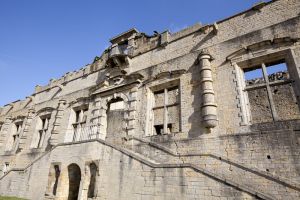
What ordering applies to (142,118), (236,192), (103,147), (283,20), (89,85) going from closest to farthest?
(236,192)
(283,20)
(103,147)
(142,118)
(89,85)

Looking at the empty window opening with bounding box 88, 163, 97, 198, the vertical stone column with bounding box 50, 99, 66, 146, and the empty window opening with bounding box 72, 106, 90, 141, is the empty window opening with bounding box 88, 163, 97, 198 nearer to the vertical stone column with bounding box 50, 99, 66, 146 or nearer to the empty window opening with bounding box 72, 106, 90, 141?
the empty window opening with bounding box 72, 106, 90, 141

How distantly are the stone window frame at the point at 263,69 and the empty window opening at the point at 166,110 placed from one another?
255 centimetres

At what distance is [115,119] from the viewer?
424 inches

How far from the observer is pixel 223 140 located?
7012 millimetres

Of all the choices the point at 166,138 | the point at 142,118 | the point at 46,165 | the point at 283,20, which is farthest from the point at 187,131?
the point at 46,165

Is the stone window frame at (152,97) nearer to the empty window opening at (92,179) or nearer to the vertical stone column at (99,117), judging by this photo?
the empty window opening at (92,179)

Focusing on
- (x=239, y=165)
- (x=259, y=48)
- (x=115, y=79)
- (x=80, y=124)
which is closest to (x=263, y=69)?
(x=259, y=48)

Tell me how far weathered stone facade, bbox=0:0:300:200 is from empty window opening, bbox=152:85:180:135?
48mm

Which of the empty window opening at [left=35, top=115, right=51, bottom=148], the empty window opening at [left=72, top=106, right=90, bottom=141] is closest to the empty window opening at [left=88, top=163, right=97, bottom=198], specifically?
the empty window opening at [left=72, top=106, right=90, bottom=141]

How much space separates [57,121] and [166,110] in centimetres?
737

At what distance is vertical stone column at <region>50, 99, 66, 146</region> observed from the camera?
39.8ft

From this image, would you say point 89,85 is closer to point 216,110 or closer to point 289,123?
point 216,110

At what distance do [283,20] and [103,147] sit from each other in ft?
26.6

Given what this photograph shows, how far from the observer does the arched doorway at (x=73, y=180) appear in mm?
8898
